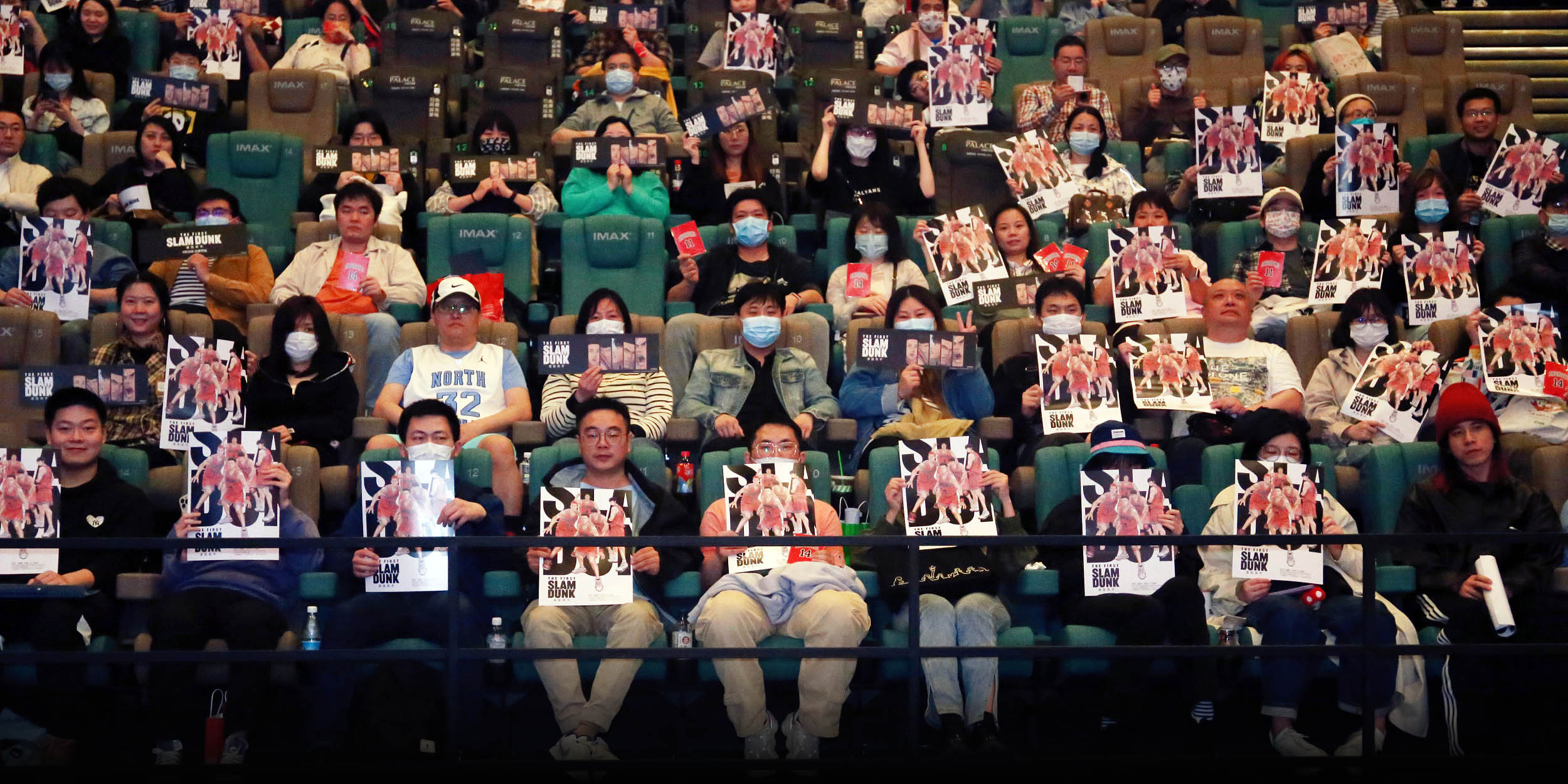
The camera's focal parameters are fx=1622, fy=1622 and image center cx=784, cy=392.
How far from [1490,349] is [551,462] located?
3.56m

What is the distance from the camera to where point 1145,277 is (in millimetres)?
6742

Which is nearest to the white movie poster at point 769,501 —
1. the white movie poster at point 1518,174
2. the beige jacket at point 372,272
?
the beige jacket at point 372,272

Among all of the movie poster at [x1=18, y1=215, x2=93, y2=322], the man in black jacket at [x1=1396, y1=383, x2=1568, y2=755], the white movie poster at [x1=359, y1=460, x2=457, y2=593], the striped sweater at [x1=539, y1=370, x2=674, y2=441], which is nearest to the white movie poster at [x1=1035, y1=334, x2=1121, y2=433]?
the man in black jacket at [x1=1396, y1=383, x2=1568, y2=755]

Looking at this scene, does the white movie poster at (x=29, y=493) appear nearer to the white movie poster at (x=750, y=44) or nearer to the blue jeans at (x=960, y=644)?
the blue jeans at (x=960, y=644)

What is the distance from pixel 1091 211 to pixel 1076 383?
1.82m

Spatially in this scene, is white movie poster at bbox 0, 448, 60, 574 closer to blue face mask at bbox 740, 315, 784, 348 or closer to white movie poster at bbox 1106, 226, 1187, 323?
blue face mask at bbox 740, 315, 784, 348

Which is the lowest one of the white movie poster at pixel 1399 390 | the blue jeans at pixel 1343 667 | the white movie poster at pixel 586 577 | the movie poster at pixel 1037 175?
the blue jeans at pixel 1343 667

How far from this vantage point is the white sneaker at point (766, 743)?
175 inches

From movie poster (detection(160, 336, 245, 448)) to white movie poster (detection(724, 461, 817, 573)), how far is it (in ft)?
6.17

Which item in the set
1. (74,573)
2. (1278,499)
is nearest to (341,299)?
(74,573)

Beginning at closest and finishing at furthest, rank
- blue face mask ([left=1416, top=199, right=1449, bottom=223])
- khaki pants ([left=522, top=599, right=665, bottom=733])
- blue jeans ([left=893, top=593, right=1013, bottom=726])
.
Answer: khaki pants ([left=522, top=599, right=665, bottom=733]), blue jeans ([left=893, top=593, right=1013, bottom=726]), blue face mask ([left=1416, top=199, right=1449, bottom=223])

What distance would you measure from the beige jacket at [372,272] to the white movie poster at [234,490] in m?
1.82

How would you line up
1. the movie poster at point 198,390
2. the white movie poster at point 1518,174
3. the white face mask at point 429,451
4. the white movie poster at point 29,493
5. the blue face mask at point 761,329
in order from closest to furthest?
1. the white movie poster at point 29,493
2. the white face mask at point 429,451
3. the movie poster at point 198,390
4. the blue face mask at point 761,329
5. the white movie poster at point 1518,174

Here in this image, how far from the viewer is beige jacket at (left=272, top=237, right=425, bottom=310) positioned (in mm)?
6836
